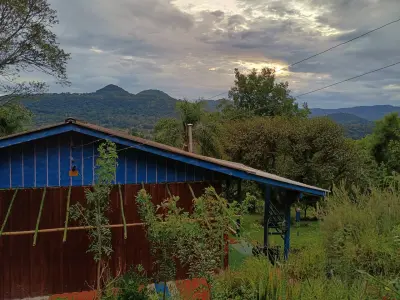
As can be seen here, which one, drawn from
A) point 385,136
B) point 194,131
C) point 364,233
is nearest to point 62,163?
point 364,233

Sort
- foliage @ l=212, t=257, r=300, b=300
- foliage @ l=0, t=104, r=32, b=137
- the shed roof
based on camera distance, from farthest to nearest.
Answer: foliage @ l=0, t=104, r=32, b=137 < the shed roof < foliage @ l=212, t=257, r=300, b=300

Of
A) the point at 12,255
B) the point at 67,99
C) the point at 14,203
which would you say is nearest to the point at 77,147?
the point at 14,203

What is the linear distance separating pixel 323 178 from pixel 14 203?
780 inches

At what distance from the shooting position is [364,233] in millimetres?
8773

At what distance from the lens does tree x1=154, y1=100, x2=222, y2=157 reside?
25547 millimetres

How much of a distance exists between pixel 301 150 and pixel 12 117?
61.1 feet

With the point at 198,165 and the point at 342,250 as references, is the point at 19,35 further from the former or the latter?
the point at 342,250

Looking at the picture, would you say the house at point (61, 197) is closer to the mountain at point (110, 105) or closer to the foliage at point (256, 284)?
the foliage at point (256, 284)

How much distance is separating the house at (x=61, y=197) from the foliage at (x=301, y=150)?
51.6 ft

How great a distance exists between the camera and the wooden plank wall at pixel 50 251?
845cm

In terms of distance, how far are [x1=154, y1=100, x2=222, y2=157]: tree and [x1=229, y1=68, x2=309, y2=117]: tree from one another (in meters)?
13.9

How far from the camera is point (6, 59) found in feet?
65.6

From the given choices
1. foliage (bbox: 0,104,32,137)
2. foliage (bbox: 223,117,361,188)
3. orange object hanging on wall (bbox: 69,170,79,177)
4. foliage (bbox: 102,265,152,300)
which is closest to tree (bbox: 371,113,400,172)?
foliage (bbox: 223,117,361,188)

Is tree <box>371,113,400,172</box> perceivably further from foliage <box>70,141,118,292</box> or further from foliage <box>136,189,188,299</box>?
foliage <box>70,141,118,292</box>
